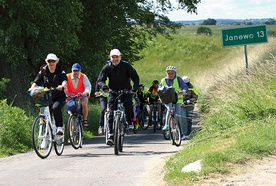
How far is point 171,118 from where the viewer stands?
54.2ft

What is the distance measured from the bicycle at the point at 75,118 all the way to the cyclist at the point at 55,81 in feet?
3.32

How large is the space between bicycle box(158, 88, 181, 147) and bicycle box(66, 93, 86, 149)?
6.29ft

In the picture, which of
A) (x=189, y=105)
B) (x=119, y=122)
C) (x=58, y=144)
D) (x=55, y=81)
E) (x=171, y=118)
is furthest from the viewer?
(x=189, y=105)

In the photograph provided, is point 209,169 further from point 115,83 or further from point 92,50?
point 92,50

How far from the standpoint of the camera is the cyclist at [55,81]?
47.4ft

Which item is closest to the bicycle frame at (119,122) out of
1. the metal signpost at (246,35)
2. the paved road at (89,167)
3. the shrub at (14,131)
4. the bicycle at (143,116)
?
the paved road at (89,167)

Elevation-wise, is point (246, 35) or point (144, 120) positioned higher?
point (246, 35)

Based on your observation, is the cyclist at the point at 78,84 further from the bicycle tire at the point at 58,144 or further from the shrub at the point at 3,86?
the shrub at the point at 3,86

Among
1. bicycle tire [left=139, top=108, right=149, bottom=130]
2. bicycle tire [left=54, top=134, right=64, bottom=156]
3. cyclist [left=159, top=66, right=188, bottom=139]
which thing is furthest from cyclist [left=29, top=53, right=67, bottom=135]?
bicycle tire [left=139, top=108, right=149, bottom=130]

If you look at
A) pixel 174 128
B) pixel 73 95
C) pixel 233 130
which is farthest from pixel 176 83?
pixel 233 130

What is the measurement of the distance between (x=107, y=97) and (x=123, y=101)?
53 centimetres

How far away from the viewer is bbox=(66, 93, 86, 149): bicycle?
51.2 feet

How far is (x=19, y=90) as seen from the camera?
78.1 feet

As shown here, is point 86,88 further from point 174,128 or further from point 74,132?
point 174,128
